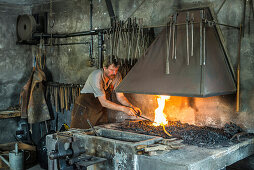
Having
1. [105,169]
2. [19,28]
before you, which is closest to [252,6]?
[105,169]

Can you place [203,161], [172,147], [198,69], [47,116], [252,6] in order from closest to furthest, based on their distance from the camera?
[203,161] → [172,147] → [198,69] → [252,6] → [47,116]

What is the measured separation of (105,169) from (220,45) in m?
2.24

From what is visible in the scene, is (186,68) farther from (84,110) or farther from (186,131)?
(84,110)

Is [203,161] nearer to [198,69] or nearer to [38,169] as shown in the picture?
[198,69]

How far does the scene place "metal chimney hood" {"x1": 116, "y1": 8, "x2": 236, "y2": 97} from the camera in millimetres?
3973

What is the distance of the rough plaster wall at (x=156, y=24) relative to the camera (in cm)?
445

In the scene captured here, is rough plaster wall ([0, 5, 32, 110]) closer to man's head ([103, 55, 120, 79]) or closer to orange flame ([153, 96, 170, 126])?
man's head ([103, 55, 120, 79])

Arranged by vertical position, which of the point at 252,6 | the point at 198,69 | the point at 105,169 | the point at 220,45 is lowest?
the point at 105,169

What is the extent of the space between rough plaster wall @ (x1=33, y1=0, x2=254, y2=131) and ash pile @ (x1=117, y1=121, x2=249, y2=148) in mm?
285

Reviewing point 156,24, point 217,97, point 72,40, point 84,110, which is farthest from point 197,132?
point 72,40

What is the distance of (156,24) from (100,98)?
1.54 metres

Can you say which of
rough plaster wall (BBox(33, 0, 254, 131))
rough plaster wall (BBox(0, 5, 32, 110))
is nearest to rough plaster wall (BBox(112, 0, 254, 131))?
rough plaster wall (BBox(33, 0, 254, 131))

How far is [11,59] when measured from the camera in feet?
24.7

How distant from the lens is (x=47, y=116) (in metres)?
7.02
